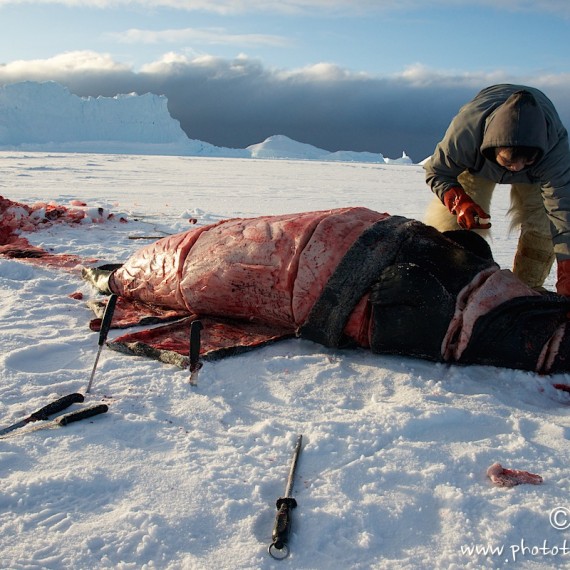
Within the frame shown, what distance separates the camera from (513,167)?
3.05m

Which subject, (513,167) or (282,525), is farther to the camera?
(513,167)

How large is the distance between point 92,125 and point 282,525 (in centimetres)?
5540

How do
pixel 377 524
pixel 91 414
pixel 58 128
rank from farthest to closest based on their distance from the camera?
pixel 58 128 < pixel 91 414 < pixel 377 524

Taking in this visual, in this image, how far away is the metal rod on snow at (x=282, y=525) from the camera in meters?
1.70

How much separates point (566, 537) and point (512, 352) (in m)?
1.19

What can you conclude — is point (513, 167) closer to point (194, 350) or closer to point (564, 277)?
point (564, 277)

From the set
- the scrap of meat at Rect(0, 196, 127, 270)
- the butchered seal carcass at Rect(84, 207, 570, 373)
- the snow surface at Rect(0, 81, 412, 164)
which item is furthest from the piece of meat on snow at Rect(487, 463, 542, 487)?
the snow surface at Rect(0, 81, 412, 164)

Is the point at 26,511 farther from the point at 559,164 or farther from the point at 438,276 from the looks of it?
the point at 559,164

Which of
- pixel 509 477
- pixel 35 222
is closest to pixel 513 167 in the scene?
pixel 509 477

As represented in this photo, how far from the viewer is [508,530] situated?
5.91 feet

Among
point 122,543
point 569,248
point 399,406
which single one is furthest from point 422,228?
point 122,543

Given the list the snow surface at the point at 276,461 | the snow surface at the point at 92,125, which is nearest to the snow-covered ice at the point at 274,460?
the snow surface at the point at 276,461

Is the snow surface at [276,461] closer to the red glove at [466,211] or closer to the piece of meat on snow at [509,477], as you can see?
the piece of meat on snow at [509,477]

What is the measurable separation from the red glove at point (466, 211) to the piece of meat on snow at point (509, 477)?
156cm
